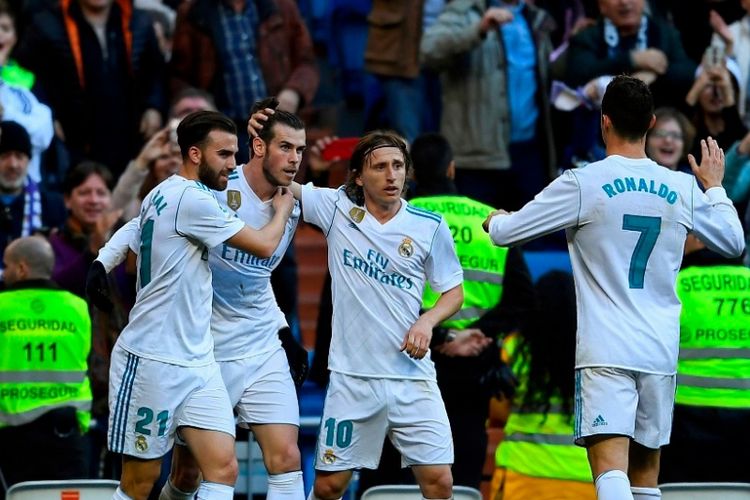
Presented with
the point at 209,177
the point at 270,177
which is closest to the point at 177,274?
the point at 209,177

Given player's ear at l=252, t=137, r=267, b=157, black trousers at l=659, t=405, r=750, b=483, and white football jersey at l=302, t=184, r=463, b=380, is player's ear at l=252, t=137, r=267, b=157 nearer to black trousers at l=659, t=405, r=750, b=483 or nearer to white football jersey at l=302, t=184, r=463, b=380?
white football jersey at l=302, t=184, r=463, b=380

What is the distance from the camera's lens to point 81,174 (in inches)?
476

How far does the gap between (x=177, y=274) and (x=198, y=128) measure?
73 cm

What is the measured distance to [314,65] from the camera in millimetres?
13664

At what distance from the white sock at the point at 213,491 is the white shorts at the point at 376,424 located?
60cm

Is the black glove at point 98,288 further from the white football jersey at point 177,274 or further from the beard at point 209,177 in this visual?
the beard at point 209,177

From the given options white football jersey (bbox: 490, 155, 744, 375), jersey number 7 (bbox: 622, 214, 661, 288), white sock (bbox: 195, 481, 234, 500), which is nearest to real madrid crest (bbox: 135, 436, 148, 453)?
white sock (bbox: 195, 481, 234, 500)

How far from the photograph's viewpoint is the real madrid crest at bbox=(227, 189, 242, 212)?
910cm

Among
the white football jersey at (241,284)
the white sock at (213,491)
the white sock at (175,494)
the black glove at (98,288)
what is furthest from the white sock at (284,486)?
the black glove at (98,288)

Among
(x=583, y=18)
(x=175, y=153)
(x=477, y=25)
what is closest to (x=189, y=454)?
(x=175, y=153)

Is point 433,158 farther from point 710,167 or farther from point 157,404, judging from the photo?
point 157,404

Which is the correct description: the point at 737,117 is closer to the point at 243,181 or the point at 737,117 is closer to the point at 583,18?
the point at 583,18

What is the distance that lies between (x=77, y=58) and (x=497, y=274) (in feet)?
15.0

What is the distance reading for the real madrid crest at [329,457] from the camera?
8898 mm
